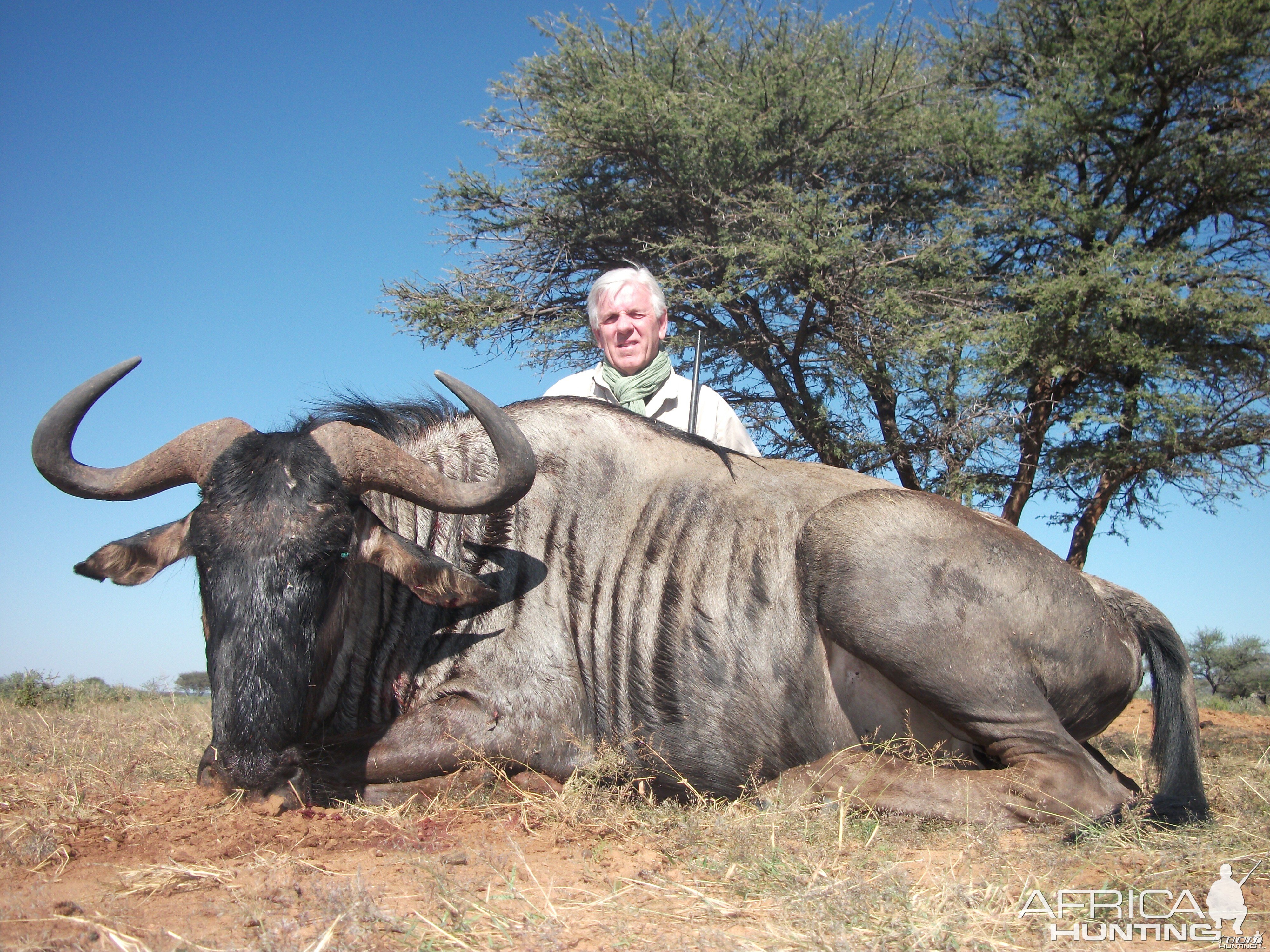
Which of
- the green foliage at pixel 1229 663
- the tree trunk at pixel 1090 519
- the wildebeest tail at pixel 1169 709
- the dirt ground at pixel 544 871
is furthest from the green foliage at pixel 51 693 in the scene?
the green foliage at pixel 1229 663

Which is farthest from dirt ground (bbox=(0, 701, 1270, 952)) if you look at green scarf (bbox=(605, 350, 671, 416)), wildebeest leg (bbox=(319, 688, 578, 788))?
green scarf (bbox=(605, 350, 671, 416))

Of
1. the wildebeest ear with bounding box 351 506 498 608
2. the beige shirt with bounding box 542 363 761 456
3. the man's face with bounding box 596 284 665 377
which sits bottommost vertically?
the wildebeest ear with bounding box 351 506 498 608

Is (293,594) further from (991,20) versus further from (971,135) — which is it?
(991,20)

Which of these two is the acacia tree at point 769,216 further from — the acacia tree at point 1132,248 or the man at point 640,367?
the man at point 640,367

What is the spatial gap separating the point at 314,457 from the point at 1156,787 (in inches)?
136

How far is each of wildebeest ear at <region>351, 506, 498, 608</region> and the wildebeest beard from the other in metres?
0.21

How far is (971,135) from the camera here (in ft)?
37.9

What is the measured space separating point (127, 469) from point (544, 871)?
2.15 m

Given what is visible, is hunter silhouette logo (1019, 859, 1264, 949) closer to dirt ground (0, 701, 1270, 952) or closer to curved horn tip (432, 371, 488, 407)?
dirt ground (0, 701, 1270, 952)

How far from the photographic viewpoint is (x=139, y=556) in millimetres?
3541

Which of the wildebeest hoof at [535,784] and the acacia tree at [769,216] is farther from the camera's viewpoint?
the acacia tree at [769,216]

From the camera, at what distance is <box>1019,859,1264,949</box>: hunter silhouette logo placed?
2.23m

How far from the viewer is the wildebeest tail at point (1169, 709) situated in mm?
3314

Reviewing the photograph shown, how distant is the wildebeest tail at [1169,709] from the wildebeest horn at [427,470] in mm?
2448
